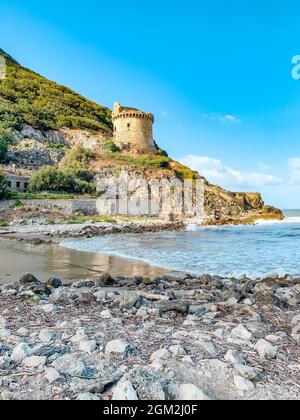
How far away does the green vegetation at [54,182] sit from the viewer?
4547cm

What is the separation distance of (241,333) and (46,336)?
2.07 m

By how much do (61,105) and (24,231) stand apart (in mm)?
61380

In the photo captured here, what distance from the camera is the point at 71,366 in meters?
2.86

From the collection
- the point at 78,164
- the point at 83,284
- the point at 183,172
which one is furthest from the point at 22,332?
the point at 183,172

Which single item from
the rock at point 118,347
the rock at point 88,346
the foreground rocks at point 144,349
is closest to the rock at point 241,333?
the foreground rocks at point 144,349

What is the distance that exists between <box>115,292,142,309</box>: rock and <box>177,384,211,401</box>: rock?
2585 mm

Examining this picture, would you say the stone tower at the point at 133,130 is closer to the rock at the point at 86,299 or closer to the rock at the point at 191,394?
the rock at the point at 86,299

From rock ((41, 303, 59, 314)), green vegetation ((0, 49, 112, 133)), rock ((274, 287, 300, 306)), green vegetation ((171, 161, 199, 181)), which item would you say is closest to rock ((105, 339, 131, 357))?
rock ((41, 303, 59, 314))

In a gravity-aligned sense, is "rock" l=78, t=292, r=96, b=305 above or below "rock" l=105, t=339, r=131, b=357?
below

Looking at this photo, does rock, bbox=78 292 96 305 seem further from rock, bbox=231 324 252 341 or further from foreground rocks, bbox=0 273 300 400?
rock, bbox=231 324 252 341

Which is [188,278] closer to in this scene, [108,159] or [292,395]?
[292,395]

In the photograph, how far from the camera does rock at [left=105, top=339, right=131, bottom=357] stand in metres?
3.19

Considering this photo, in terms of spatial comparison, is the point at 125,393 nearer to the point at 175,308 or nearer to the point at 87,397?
the point at 87,397

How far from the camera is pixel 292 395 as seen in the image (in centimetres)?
254
